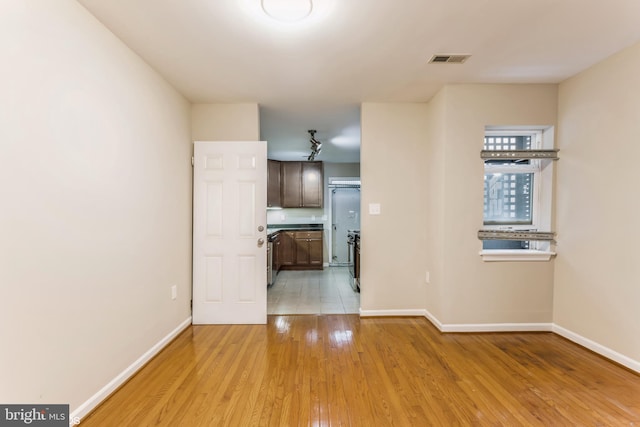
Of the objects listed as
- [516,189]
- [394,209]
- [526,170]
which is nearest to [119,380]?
[394,209]

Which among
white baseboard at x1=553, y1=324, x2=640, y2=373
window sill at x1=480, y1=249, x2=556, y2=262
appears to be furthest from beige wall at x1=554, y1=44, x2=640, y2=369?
window sill at x1=480, y1=249, x2=556, y2=262

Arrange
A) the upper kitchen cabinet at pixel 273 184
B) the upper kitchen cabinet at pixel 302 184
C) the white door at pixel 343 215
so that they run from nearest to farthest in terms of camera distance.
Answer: the upper kitchen cabinet at pixel 273 184 < the upper kitchen cabinet at pixel 302 184 < the white door at pixel 343 215

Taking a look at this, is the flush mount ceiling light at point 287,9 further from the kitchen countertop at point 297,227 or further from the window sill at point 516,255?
the kitchen countertop at point 297,227

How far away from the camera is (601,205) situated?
8.16ft

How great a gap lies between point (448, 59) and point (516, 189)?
1712 millimetres

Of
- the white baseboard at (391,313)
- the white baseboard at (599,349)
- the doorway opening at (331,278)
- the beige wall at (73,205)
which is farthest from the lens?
the doorway opening at (331,278)

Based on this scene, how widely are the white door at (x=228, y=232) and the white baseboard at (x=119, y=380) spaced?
1.80 feet

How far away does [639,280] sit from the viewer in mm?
2184

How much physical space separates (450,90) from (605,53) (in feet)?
3.87

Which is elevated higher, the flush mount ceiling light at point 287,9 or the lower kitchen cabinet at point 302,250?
the flush mount ceiling light at point 287,9

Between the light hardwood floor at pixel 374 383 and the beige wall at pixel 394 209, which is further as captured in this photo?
the beige wall at pixel 394 209

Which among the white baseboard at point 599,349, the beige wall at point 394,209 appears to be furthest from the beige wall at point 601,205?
the beige wall at point 394,209

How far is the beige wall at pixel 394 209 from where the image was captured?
3.39 m

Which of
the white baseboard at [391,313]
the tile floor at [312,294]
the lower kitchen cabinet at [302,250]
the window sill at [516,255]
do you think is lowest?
the tile floor at [312,294]
